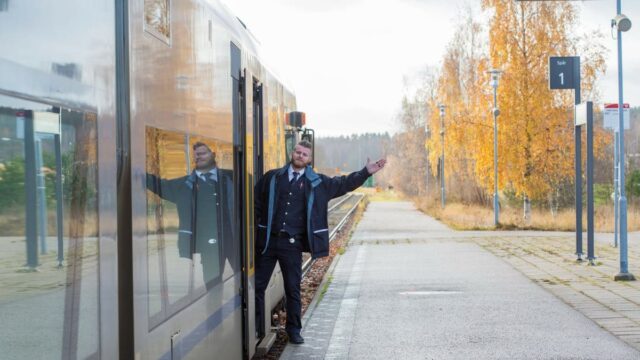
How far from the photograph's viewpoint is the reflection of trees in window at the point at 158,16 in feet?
12.1

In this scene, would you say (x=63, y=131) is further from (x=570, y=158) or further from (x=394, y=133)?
(x=394, y=133)

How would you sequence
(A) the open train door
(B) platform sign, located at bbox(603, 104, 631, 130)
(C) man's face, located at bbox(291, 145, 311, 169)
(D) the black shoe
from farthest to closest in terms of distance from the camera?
(B) platform sign, located at bbox(603, 104, 631, 130)
(D) the black shoe
(C) man's face, located at bbox(291, 145, 311, 169)
(A) the open train door

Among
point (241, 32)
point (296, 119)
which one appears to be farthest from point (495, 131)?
point (241, 32)

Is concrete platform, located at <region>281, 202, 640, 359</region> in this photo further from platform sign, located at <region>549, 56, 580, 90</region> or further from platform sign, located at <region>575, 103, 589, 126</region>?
platform sign, located at <region>549, 56, 580, 90</region>

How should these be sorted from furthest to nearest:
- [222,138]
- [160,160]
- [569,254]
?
[569,254] → [222,138] → [160,160]

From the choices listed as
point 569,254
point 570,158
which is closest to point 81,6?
point 569,254

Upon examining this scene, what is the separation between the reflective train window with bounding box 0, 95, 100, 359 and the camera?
7.93 ft

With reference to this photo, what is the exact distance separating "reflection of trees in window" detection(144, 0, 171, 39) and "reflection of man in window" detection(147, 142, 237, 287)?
625 millimetres

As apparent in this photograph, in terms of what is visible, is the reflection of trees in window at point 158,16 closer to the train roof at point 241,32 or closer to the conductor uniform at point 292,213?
the train roof at point 241,32

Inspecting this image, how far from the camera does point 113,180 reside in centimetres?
320

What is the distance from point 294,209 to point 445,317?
2.92 m

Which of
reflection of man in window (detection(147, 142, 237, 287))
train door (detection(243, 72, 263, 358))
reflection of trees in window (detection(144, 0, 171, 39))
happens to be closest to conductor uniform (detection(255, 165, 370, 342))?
train door (detection(243, 72, 263, 358))

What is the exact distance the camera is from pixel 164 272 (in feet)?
13.0

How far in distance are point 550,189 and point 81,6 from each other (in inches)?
1199
